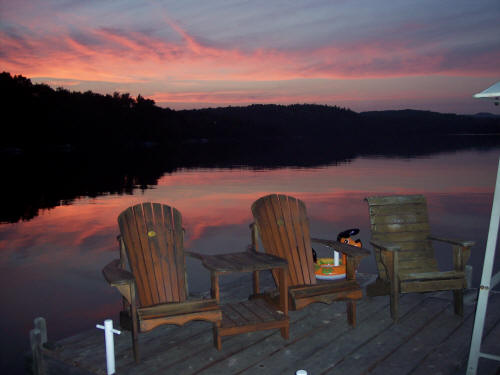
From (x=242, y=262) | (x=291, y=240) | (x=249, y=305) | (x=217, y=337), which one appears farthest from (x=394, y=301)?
(x=217, y=337)

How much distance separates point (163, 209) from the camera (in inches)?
166

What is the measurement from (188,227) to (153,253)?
798 centimetres

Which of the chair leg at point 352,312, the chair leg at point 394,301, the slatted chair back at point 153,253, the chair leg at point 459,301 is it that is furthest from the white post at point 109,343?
the chair leg at point 459,301

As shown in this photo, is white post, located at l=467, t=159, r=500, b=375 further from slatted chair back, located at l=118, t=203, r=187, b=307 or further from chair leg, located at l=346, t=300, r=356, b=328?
slatted chair back, located at l=118, t=203, r=187, b=307

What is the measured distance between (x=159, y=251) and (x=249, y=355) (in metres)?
1.14

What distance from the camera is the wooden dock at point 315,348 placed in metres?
3.38

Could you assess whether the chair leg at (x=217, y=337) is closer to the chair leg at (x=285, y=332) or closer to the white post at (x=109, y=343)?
the chair leg at (x=285, y=332)

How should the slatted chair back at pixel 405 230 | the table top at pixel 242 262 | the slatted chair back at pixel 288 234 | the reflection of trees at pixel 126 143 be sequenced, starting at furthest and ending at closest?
1. the reflection of trees at pixel 126 143
2. the slatted chair back at pixel 405 230
3. the slatted chair back at pixel 288 234
4. the table top at pixel 242 262

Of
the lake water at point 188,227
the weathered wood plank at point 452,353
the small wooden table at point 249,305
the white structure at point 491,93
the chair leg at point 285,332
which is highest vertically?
the white structure at point 491,93

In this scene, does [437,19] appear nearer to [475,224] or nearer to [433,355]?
[475,224]

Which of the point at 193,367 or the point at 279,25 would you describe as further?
the point at 279,25

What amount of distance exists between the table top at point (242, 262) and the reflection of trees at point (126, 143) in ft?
50.0

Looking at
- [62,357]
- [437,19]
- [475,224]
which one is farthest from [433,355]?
[437,19]

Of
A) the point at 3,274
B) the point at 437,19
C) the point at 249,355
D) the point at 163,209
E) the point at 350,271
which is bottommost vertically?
the point at 3,274
